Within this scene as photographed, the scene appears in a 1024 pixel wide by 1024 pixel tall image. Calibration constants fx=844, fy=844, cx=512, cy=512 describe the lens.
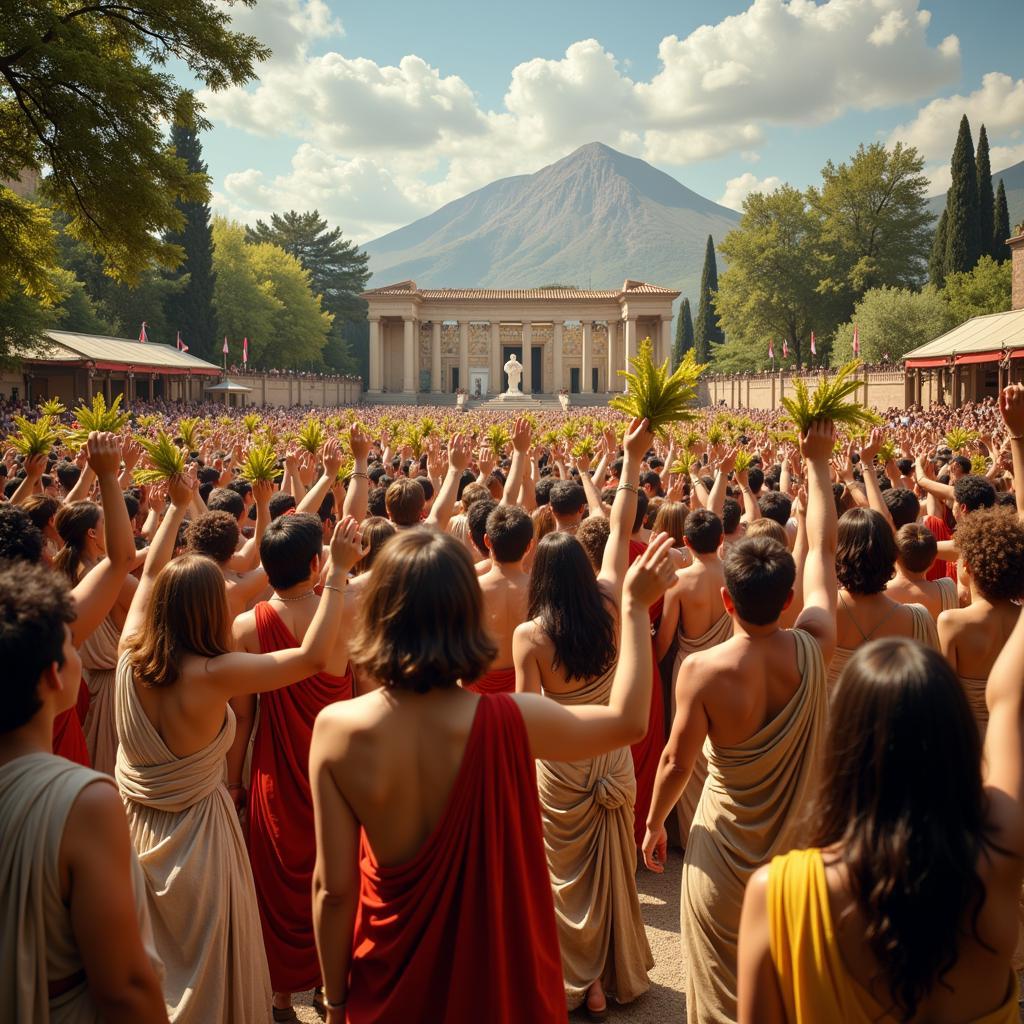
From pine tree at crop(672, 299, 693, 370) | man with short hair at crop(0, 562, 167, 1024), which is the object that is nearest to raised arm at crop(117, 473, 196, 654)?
man with short hair at crop(0, 562, 167, 1024)

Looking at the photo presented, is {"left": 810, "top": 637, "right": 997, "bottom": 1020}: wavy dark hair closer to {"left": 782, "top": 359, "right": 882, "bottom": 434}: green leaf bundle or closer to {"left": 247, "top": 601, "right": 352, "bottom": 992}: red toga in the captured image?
{"left": 782, "top": 359, "right": 882, "bottom": 434}: green leaf bundle

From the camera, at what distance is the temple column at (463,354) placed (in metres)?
85.8

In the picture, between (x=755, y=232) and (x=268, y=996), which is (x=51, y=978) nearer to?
(x=268, y=996)

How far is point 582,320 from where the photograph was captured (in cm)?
8550

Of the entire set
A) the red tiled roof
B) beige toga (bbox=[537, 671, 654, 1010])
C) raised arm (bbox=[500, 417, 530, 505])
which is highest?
the red tiled roof

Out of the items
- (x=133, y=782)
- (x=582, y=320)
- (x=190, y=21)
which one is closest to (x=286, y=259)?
(x=582, y=320)

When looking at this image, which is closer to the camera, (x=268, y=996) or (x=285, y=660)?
(x=285, y=660)

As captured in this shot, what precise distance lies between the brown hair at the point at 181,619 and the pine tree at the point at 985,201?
59.3m

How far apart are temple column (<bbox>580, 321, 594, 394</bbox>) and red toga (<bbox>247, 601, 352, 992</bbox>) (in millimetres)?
79860

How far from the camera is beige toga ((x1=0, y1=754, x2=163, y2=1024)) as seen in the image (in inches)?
81.5

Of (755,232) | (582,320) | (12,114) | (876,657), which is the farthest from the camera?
(582,320)

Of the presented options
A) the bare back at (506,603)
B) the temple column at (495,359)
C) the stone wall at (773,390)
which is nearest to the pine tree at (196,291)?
the temple column at (495,359)

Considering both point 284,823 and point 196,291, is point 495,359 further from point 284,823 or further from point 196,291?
point 284,823

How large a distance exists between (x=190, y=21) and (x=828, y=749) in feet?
54.5
